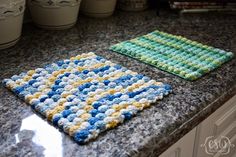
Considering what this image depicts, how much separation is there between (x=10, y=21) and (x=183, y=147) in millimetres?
560

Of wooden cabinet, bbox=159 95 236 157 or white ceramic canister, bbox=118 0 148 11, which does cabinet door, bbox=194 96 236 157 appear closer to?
wooden cabinet, bbox=159 95 236 157

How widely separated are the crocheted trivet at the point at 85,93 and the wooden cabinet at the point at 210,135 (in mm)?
110

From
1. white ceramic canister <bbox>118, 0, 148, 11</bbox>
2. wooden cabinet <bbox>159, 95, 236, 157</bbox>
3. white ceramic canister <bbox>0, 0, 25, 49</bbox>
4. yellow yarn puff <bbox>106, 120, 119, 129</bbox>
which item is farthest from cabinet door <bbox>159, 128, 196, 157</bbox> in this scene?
white ceramic canister <bbox>118, 0, 148, 11</bbox>

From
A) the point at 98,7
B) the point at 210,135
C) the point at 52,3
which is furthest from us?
the point at 98,7

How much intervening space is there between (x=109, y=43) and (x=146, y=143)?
0.47 m

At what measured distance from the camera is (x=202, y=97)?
0.66 m

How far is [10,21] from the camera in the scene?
2.75 ft

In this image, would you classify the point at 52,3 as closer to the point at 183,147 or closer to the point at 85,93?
the point at 85,93

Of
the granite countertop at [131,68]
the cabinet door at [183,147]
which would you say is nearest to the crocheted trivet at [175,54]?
the granite countertop at [131,68]

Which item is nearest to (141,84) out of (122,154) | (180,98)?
(180,98)

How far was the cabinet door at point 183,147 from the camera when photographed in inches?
24.2

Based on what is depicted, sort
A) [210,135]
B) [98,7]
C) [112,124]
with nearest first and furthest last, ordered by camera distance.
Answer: [112,124]
[210,135]
[98,7]

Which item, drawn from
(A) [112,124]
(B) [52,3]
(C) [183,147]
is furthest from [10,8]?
(C) [183,147]

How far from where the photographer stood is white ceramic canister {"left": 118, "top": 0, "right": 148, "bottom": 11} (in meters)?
1.22
